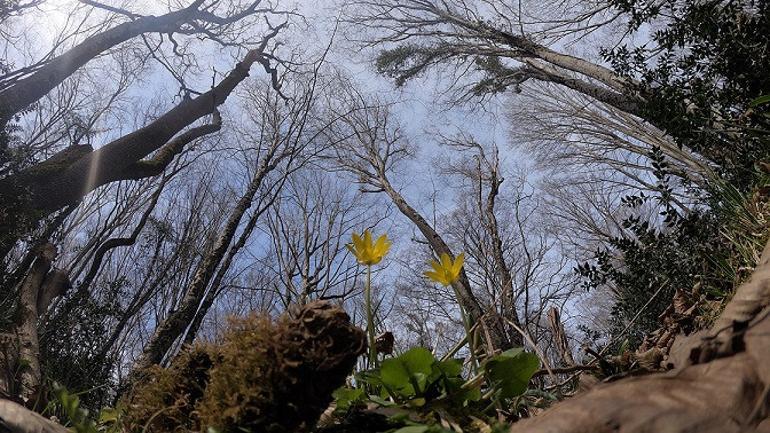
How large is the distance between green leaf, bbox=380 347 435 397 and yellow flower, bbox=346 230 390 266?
9.4 inches

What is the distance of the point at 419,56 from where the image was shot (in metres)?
12.2

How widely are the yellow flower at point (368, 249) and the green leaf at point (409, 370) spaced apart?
0.24m

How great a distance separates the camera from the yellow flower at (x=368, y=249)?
3.34ft

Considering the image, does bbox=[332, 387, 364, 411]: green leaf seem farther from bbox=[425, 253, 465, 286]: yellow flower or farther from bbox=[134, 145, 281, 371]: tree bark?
bbox=[134, 145, 281, 371]: tree bark

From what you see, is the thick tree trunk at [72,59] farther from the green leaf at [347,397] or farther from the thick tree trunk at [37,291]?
the green leaf at [347,397]

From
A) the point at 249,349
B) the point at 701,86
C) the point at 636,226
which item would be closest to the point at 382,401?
the point at 249,349

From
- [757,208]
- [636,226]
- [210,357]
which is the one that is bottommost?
[210,357]

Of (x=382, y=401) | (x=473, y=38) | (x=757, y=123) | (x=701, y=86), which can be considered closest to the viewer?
(x=382, y=401)

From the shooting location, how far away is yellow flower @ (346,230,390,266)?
3.34ft

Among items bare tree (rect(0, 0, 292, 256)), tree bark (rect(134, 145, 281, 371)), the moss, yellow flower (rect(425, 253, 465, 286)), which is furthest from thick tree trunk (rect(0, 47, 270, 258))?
yellow flower (rect(425, 253, 465, 286))

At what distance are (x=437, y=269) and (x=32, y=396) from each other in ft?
3.00

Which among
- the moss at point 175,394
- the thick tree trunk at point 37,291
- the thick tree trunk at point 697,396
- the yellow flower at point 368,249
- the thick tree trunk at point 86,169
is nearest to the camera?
the thick tree trunk at point 697,396

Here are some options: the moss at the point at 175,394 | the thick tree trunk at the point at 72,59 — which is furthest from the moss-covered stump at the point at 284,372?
the thick tree trunk at the point at 72,59

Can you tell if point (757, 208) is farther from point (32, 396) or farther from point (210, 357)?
point (32, 396)
